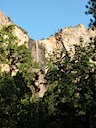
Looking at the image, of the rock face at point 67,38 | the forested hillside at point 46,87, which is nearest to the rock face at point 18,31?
the forested hillside at point 46,87

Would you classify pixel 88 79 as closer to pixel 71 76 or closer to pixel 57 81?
pixel 71 76

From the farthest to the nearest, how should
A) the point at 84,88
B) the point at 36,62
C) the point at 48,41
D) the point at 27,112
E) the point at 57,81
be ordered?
the point at 48,41
the point at 36,62
the point at 27,112
the point at 57,81
the point at 84,88

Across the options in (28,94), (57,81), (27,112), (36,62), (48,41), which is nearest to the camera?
(57,81)

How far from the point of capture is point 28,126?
4434cm

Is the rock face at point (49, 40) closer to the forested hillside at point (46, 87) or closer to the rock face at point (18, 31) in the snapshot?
the rock face at point (18, 31)

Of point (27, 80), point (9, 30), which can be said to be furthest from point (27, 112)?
point (9, 30)

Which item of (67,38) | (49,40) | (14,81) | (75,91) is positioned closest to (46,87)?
(14,81)

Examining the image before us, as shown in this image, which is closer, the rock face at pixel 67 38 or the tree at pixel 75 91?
the tree at pixel 75 91

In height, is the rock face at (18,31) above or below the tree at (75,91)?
above

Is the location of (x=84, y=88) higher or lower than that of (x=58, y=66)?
lower

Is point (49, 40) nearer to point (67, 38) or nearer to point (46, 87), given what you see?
point (67, 38)

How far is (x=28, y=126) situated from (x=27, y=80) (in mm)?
12415

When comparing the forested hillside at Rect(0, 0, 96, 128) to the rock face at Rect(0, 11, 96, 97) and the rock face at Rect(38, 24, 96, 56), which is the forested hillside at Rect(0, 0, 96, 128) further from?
the rock face at Rect(38, 24, 96, 56)

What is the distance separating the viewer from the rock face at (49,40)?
6294 cm
